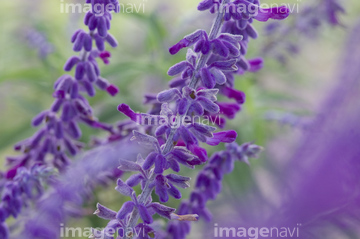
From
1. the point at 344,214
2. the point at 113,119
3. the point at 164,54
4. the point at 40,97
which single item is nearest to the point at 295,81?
the point at 164,54

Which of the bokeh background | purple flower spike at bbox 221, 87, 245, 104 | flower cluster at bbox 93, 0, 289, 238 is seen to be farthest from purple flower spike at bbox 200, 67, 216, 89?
the bokeh background

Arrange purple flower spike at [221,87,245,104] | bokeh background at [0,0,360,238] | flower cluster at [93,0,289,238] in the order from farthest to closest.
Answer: bokeh background at [0,0,360,238] < purple flower spike at [221,87,245,104] < flower cluster at [93,0,289,238]

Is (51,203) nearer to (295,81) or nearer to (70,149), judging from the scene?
(70,149)

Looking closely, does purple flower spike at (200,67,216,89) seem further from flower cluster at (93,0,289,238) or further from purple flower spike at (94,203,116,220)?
purple flower spike at (94,203,116,220)

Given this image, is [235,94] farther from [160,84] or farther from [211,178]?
[160,84]

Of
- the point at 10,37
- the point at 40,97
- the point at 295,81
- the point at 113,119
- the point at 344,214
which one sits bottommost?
the point at 344,214

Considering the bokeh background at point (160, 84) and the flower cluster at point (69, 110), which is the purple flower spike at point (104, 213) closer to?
the flower cluster at point (69, 110)

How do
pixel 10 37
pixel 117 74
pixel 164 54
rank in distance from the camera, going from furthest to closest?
pixel 10 37
pixel 164 54
pixel 117 74

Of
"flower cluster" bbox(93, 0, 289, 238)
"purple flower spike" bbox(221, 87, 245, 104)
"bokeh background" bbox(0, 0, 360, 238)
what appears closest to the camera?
"flower cluster" bbox(93, 0, 289, 238)
